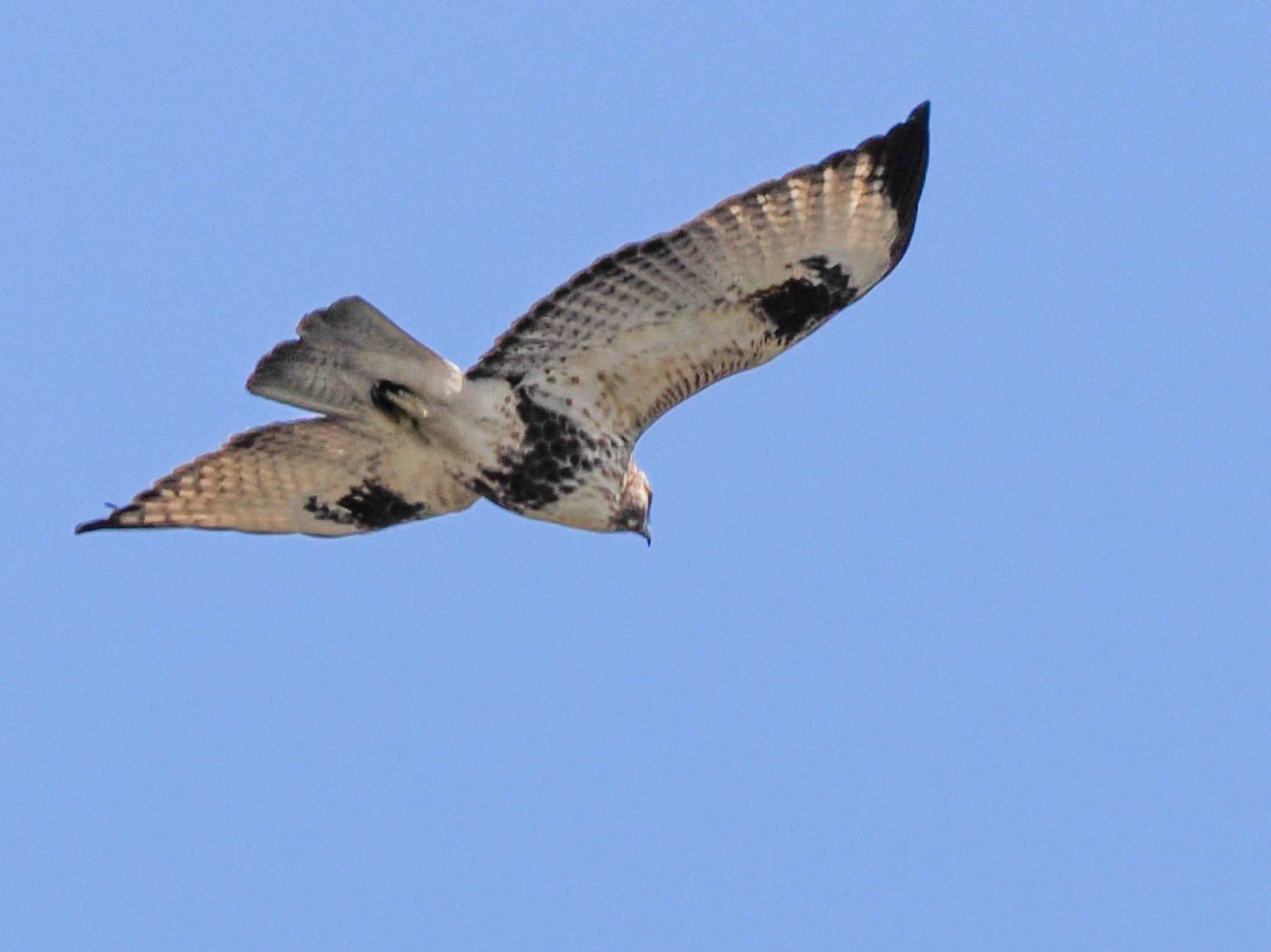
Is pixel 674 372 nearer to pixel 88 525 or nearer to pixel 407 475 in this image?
pixel 407 475

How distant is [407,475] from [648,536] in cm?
101

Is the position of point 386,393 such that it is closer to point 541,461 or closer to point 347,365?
point 347,365

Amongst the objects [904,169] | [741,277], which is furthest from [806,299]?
[904,169]

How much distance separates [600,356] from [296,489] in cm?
159

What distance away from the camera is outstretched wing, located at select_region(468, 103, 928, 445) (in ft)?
30.7

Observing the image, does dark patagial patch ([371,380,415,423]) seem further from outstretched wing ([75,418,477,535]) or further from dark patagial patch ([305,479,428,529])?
dark patagial patch ([305,479,428,529])

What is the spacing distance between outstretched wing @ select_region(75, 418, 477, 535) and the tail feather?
0.49 meters

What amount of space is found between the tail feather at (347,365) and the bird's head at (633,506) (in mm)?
812

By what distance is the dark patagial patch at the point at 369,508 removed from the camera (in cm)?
1037

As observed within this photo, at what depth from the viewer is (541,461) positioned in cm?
986

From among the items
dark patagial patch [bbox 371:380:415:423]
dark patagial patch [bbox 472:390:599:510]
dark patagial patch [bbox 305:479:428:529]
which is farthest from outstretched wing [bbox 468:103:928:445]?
dark patagial patch [bbox 305:479:428:529]

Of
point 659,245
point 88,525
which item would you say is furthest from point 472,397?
point 88,525

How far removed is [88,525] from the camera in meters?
10.3

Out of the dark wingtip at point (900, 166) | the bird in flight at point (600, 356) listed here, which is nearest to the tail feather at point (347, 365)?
the bird in flight at point (600, 356)
